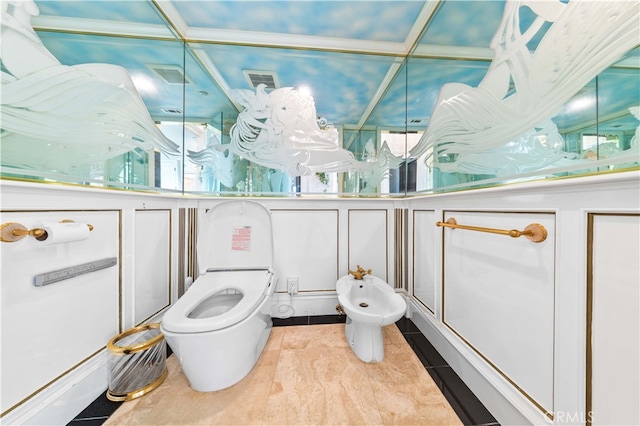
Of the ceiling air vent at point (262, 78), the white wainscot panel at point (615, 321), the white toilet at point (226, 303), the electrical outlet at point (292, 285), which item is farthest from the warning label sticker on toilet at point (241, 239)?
the white wainscot panel at point (615, 321)

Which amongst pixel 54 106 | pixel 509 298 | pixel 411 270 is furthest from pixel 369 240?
pixel 54 106

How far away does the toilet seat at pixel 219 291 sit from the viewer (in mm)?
976

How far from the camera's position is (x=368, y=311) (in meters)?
1.44

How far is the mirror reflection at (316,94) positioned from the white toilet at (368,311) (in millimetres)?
764

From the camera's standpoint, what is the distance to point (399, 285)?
189cm

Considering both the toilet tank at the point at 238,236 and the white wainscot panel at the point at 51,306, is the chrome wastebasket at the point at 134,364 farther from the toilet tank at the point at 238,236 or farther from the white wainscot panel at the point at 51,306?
the toilet tank at the point at 238,236

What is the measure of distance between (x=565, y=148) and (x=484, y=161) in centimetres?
32

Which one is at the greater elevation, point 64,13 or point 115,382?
point 64,13

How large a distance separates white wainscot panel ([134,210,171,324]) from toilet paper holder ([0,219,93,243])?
1.65ft

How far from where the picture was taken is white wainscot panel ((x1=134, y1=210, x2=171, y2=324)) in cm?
132

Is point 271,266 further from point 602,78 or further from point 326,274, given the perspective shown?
point 602,78

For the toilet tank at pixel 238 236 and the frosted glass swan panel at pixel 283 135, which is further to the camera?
the frosted glass swan panel at pixel 283 135

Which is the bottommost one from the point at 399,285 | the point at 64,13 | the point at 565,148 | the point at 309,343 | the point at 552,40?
the point at 309,343

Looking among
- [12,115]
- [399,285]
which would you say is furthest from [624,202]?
[12,115]
